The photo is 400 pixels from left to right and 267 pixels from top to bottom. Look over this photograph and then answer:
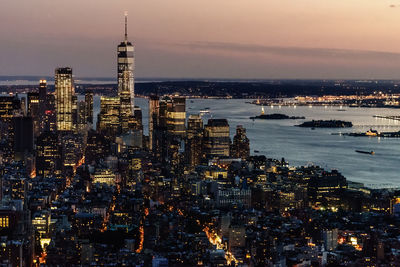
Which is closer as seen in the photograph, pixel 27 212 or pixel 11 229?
pixel 11 229

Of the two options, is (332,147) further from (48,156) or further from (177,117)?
(48,156)

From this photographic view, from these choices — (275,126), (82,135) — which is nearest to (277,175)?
(82,135)

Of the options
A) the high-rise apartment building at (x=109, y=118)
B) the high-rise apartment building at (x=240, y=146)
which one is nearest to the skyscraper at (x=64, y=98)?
the high-rise apartment building at (x=109, y=118)

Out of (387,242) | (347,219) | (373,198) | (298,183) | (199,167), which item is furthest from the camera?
(199,167)

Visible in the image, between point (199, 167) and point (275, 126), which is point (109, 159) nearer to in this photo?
point (199, 167)

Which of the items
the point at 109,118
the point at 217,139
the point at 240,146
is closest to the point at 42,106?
the point at 109,118

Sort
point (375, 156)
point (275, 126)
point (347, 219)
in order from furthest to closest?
point (275, 126) < point (375, 156) < point (347, 219)
